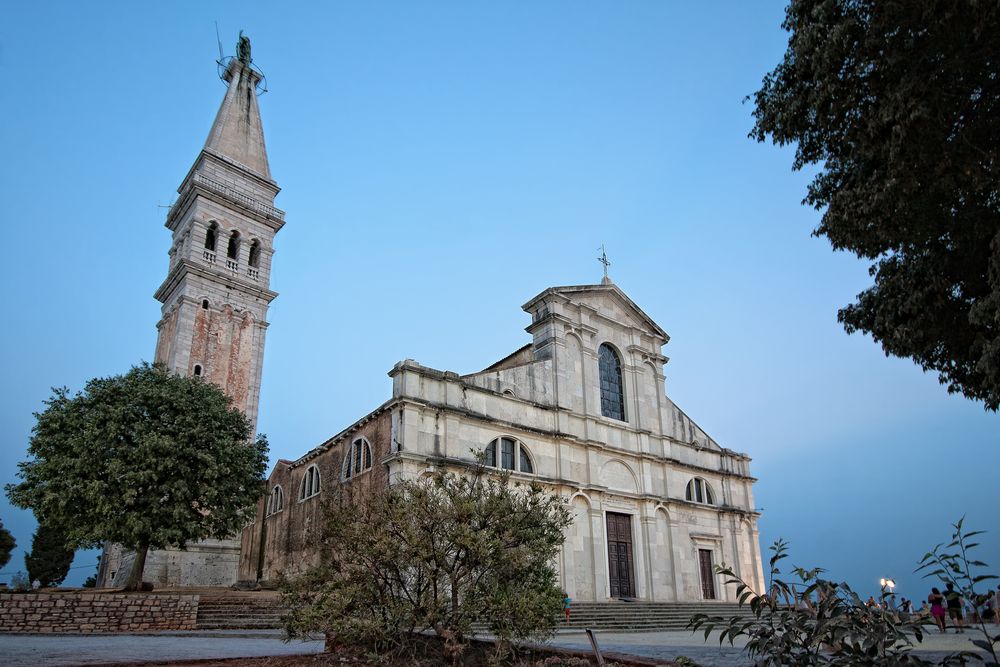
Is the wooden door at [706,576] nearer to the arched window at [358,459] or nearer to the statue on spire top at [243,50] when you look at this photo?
the arched window at [358,459]

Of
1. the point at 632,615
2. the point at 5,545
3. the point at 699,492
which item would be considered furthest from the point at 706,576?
the point at 5,545

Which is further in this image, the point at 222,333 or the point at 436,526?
the point at 222,333

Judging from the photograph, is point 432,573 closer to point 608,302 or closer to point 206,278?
point 608,302

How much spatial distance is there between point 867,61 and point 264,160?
39.6 metres

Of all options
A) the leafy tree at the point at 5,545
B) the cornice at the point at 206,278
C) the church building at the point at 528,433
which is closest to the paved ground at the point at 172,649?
the church building at the point at 528,433

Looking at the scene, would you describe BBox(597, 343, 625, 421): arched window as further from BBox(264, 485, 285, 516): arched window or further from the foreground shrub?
the foreground shrub

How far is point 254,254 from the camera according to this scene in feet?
128

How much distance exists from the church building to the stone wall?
19.1 feet

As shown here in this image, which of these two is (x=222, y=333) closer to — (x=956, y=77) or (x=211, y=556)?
(x=211, y=556)

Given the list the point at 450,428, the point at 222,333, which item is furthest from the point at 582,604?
the point at 222,333

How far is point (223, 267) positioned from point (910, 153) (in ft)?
114

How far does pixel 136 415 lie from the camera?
2283 centimetres

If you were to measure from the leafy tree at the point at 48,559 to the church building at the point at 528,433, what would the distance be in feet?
56.6

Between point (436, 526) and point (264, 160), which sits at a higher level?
point (264, 160)
